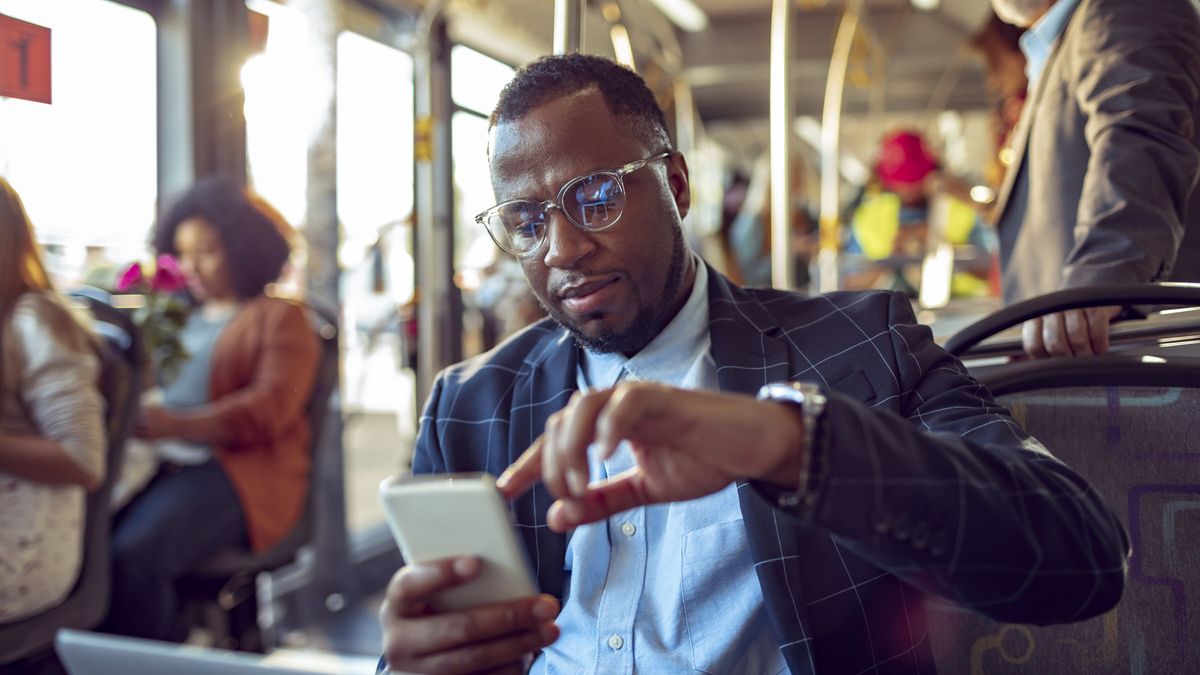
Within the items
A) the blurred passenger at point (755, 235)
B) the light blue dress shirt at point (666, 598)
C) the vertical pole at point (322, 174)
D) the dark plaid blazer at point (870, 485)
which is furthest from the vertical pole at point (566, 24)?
the blurred passenger at point (755, 235)

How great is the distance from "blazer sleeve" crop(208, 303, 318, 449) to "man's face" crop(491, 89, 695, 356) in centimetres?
185

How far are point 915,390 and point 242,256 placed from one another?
2.52m

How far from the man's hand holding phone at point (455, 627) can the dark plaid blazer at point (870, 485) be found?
0.20 m

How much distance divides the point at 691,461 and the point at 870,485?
0.45ft

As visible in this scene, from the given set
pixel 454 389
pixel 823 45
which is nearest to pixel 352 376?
pixel 454 389

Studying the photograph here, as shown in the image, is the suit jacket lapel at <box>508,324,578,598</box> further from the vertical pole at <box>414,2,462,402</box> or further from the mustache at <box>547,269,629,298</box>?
the vertical pole at <box>414,2,462,402</box>

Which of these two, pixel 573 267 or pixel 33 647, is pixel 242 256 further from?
pixel 573 267

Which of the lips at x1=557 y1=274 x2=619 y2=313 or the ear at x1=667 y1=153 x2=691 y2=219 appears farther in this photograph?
the ear at x1=667 y1=153 x2=691 y2=219

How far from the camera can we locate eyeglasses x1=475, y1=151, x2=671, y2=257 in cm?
127

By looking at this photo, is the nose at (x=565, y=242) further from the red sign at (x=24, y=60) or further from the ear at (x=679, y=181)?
the red sign at (x=24, y=60)

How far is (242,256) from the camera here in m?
3.22

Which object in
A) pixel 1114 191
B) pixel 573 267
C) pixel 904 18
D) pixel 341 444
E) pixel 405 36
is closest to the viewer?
pixel 573 267

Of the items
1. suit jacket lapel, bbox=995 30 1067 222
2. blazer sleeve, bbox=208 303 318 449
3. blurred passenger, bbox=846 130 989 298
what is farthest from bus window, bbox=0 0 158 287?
blurred passenger, bbox=846 130 989 298

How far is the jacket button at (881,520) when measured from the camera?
808 mm
